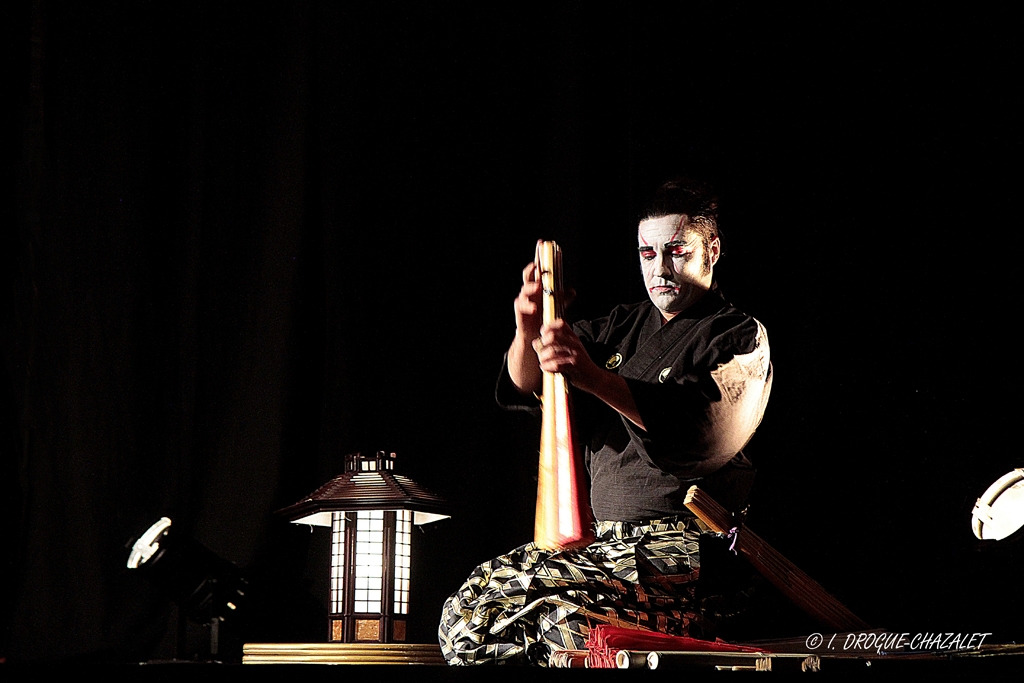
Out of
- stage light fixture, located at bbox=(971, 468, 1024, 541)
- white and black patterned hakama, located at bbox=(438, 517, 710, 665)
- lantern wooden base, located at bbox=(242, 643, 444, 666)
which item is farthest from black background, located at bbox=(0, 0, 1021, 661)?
white and black patterned hakama, located at bbox=(438, 517, 710, 665)

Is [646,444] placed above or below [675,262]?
below

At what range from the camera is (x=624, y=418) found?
71.0 inches

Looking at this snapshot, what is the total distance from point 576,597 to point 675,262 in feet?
→ 2.03

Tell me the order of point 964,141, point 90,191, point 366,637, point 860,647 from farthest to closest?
point 90,191
point 964,141
point 366,637
point 860,647

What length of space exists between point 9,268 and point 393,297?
31.9 inches

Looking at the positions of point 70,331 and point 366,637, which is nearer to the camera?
point 366,637

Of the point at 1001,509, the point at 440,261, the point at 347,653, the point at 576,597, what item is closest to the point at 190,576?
the point at 347,653

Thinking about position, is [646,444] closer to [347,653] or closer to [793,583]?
[793,583]

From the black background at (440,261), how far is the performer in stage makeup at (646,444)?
430 millimetres

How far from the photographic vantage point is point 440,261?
2506 mm

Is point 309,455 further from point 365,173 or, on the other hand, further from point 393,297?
point 365,173

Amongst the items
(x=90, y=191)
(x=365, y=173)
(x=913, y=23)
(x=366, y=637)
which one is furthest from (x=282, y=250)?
(x=913, y=23)

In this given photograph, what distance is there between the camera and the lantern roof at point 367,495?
2053mm

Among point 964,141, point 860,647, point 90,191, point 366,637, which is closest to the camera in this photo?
point 860,647
